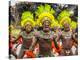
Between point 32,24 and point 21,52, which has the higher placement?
point 32,24

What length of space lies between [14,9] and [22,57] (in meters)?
0.39

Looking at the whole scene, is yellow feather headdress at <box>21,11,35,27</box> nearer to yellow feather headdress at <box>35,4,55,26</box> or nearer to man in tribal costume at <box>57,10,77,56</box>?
yellow feather headdress at <box>35,4,55,26</box>

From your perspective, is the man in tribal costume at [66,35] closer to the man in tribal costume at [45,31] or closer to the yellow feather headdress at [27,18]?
the man in tribal costume at [45,31]

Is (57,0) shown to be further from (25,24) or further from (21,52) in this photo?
(21,52)

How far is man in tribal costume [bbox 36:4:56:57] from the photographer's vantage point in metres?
1.43

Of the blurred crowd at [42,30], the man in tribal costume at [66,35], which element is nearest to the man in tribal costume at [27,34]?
the blurred crowd at [42,30]

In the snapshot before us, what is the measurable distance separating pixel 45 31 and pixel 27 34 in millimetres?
154

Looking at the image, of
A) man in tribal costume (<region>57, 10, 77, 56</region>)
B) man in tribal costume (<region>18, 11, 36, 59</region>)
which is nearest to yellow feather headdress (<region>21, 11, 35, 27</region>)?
man in tribal costume (<region>18, 11, 36, 59</region>)

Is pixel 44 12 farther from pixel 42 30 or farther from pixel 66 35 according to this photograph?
pixel 66 35

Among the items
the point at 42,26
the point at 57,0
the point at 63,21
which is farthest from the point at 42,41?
the point at 57,0

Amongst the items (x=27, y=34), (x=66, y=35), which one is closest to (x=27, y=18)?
(x=27, y=34)

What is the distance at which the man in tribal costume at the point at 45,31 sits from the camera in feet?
4.68

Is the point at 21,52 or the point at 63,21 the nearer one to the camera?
the point at 21,52

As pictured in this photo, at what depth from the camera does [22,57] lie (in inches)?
54.5
